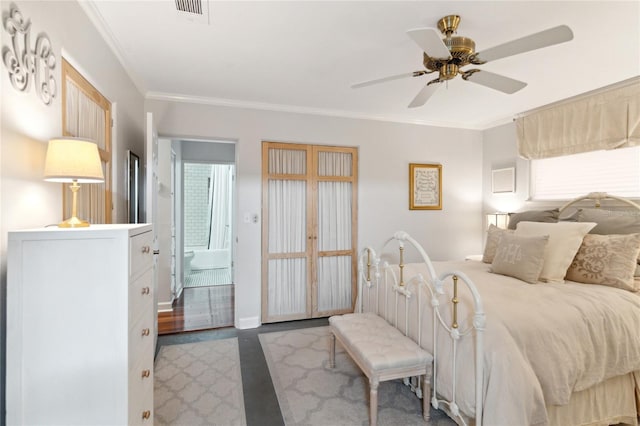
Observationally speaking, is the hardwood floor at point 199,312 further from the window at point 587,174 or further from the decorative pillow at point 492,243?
the window at point 587,174

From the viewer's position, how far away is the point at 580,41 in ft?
7.11

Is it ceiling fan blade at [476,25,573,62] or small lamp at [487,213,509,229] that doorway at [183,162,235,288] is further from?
ceiling fan blade at [476,25,573,62]

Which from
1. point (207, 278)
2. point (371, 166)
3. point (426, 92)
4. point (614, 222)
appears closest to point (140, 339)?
point (426, 92)

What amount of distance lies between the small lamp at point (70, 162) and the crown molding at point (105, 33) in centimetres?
106

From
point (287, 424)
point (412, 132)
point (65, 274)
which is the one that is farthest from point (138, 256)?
point (412, 132)

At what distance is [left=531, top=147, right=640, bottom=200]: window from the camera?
286 centimetres

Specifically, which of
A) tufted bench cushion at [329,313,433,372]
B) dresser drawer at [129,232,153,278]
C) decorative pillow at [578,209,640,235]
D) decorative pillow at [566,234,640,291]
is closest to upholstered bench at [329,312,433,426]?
tufted bench cushion at [329,313,433,372]

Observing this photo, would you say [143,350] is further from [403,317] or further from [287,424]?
[403,317]

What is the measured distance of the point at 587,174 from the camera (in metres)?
3.20

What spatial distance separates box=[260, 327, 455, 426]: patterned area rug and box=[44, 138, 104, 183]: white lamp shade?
5.92 feet

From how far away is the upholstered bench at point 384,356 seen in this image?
1.79 meters

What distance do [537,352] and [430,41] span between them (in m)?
1.66

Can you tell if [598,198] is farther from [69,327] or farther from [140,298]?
[69,327]

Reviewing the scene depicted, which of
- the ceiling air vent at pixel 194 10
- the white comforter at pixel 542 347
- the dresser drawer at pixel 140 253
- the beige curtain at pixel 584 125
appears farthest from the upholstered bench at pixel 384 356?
the beige curtain at pixel 584 125
